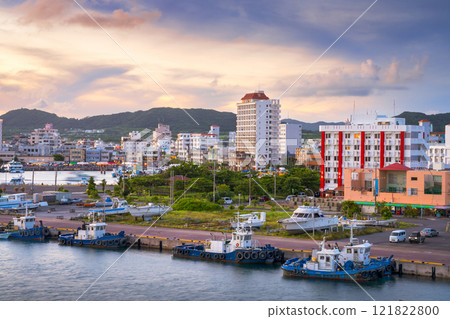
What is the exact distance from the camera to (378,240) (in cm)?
2411

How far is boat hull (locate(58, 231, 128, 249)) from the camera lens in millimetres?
25156

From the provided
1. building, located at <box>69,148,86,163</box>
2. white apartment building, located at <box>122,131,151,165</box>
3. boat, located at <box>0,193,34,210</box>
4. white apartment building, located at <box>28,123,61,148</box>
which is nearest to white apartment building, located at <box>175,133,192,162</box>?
white apartment building, located at <box>122,131,151,165</box>

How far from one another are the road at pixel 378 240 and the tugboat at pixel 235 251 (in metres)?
1.13

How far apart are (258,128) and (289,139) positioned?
2055cm

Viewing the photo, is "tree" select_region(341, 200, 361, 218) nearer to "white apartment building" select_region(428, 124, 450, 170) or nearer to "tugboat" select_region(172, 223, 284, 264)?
"tugboat" select_region(172, 223, 284, 264)

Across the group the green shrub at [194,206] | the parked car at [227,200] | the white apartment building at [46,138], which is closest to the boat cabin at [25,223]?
the green shrub at [194,206]

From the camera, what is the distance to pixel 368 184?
1500 inches

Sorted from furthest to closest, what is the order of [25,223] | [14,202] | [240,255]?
[14,202] < [25,223] < [240,255]

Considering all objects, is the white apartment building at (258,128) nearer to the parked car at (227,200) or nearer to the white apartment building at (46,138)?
the parked car at (227,200)

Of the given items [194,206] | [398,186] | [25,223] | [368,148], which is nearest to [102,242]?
[25,223]

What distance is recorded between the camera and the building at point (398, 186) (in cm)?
3469

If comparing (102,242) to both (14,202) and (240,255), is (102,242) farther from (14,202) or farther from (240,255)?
(14,202)

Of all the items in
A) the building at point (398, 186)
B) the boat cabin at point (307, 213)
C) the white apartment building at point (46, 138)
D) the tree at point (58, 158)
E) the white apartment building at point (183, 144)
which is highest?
the white apartment building at point (46, 138)

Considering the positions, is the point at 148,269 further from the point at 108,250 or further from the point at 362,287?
the point at 362,287
